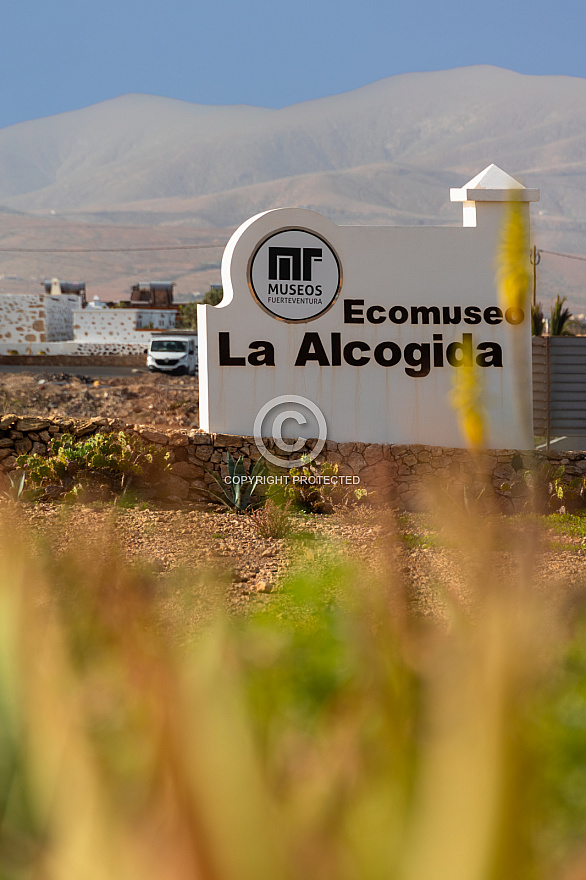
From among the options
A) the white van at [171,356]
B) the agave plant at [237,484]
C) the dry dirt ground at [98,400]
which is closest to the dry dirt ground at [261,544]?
the agave plant at [237,484]

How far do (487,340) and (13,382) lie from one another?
1623 cm

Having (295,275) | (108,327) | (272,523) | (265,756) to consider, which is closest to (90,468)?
(272,523)

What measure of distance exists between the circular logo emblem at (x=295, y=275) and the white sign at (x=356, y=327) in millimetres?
12

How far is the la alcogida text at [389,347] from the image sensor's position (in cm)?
995

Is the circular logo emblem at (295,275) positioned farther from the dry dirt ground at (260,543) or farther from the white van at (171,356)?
the white van at (171,356)

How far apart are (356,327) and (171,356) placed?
22373 millimetres

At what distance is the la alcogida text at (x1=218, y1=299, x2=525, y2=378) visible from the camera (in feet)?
32.6

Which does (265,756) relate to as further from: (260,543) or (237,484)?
(237,484)

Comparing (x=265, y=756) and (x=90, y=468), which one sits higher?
(x=90, y=468)

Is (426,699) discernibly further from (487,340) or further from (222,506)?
(487,340)

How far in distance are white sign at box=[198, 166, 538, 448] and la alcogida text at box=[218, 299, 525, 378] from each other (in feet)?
0.04

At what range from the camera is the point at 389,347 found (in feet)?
33.7

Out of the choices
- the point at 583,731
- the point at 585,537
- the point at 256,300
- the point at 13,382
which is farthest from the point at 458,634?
the point at 13,382

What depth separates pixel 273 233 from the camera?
32.2ft
